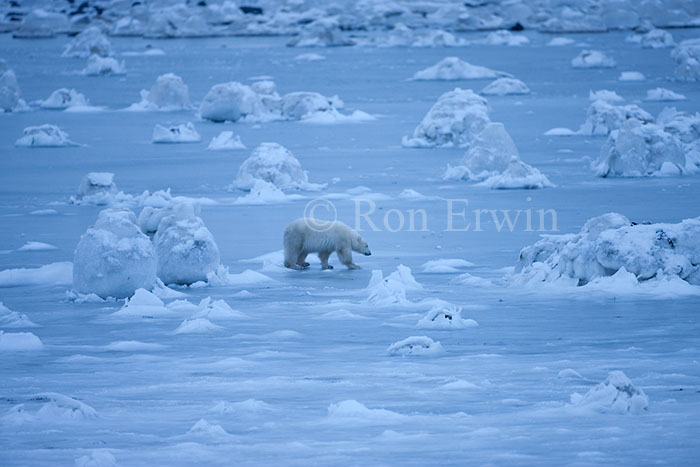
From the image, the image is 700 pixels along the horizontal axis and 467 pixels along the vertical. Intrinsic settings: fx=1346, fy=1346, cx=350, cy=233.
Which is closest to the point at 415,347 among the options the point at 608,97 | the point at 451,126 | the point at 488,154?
the point at 488,154

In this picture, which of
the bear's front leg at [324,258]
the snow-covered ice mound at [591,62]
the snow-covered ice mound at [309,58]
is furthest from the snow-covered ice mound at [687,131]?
the snow-covered ice mound at [309,58]

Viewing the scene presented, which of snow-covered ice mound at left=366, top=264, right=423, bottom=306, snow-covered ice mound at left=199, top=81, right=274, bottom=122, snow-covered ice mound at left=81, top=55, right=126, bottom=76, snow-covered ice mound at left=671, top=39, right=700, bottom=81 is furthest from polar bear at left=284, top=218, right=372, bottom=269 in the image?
snow-covered ice mound at left=81, top=55, right=126, bottom=76

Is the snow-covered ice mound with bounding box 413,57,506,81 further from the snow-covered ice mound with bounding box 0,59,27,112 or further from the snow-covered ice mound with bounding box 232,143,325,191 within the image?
the snow-covered ice mound with bounding box 232,143,325,191

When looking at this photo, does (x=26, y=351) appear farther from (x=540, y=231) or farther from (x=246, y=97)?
(x=246, y=97)

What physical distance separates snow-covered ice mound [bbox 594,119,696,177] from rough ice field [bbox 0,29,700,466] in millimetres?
355

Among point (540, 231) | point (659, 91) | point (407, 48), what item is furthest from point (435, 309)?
point (407, 48)

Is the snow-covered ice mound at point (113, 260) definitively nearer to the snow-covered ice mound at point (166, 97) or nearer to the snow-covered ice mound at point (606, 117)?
the snow-covered ice mound at point (606, 117)

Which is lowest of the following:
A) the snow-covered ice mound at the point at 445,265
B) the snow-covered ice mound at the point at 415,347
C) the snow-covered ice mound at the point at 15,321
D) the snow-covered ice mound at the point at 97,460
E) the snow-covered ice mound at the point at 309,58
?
the snow-covered ice mound at the point at 309,58

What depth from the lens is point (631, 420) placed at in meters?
5.25

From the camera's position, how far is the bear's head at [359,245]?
33.1 feet

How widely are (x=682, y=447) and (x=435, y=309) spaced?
9.60ft

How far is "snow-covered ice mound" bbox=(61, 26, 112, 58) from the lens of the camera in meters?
60.4

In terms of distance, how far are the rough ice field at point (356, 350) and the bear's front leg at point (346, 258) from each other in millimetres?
127

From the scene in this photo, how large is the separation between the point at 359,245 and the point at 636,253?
92.2 inches
